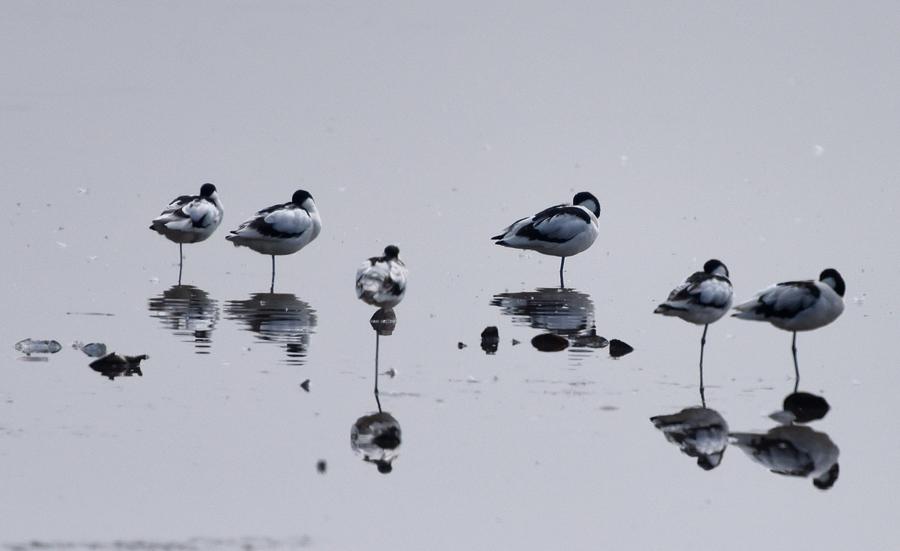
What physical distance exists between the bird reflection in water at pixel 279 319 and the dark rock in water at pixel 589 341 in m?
2.79

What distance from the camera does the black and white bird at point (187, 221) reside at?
71.1ft

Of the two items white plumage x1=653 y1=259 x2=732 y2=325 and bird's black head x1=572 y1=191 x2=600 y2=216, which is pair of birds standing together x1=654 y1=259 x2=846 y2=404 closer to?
white plumage x1=653 y1=259 x2=732 y2=325

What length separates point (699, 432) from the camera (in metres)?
12.7

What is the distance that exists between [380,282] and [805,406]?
4063 mm

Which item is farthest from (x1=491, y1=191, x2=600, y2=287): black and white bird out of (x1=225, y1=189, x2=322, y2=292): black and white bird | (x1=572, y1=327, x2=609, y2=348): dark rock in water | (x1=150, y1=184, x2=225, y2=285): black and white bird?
(x1=572, y1=327, x2=609, y2=348): dark rock in water

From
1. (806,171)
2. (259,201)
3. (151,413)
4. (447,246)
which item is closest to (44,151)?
(259,201)

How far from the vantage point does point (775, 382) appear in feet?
48.6

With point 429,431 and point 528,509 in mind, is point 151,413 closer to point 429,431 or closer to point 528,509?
point 429,431

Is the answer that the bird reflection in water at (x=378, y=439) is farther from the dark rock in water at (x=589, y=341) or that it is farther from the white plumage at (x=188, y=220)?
the white plumage at (x=188, y=220)

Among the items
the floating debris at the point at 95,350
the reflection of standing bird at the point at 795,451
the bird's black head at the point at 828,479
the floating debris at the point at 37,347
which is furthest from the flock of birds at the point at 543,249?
the floating debris at the point at 37,347

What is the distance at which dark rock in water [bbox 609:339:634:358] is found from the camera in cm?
1596

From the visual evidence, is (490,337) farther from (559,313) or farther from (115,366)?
(115,366)

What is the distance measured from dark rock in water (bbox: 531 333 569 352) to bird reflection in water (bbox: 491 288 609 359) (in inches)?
0.4

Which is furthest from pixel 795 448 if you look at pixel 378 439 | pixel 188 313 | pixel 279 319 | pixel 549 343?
pixel 188 313
